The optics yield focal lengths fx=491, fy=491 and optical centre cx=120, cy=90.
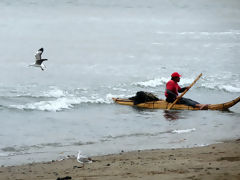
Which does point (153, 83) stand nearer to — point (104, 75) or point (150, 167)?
point (104, 75)

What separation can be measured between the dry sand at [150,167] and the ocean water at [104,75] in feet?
2.64

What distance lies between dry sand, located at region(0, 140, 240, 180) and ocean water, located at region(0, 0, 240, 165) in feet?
2.64

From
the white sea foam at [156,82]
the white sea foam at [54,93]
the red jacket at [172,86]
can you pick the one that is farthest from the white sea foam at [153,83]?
the red jacket at [172,86]

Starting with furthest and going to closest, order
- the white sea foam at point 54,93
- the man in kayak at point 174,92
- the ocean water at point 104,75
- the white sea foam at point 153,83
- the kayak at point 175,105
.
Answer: the white sea foam at point 153,83, the white sea foam at point 54,93, the man in kayak at point 174,92, the kayak at point 175,105, the ocean water at point 104,75

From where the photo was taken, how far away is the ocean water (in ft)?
33.4

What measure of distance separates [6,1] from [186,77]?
95.0 ft

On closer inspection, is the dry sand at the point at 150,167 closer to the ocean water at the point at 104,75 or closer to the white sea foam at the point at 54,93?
the ocean water at the point at 104,75

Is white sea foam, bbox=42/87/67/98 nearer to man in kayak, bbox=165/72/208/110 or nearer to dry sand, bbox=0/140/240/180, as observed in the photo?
man in kayak, bbox=165/72/208/110

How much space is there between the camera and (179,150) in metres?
8.33

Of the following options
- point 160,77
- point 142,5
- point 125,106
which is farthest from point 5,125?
point 142,5

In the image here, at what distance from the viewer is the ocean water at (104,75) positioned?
401 inches

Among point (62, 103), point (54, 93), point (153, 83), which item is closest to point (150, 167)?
point (62, 103)

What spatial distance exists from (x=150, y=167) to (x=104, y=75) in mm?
13608

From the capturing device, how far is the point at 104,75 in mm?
20312
